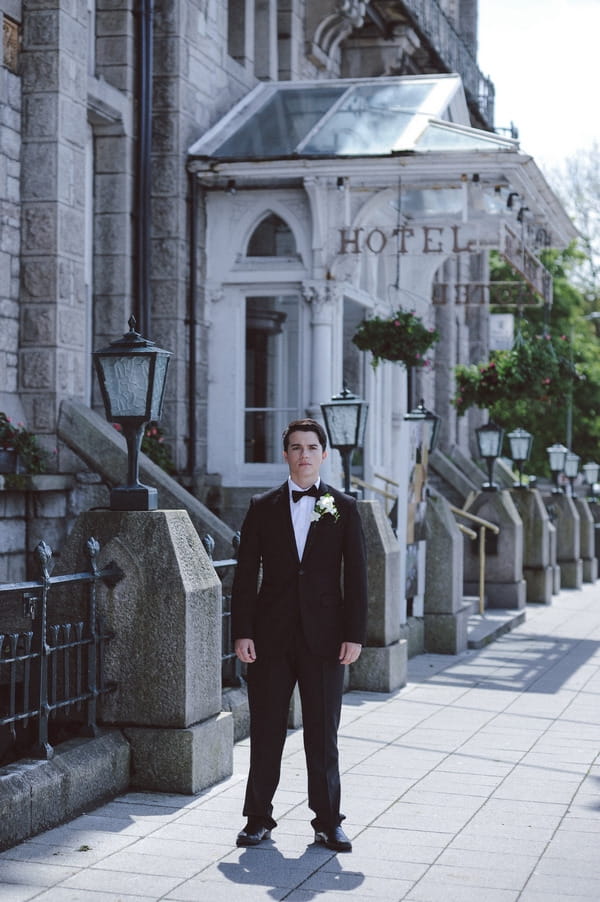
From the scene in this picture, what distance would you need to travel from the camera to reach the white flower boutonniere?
6953 millimetres

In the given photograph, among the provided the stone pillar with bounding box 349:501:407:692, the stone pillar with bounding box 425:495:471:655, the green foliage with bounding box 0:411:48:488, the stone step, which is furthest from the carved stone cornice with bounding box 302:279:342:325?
the green foliage with bounding box 0:411:48:488

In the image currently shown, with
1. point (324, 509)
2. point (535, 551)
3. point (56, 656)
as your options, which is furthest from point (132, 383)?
point (535, 551)

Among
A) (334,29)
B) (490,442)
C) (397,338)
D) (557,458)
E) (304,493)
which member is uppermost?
(334,29)

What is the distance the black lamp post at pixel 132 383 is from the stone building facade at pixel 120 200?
4205mm

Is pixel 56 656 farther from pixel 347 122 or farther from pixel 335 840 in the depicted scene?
pixel 347 122

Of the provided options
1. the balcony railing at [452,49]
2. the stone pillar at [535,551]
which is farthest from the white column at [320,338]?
the stone pillar at [535,551]

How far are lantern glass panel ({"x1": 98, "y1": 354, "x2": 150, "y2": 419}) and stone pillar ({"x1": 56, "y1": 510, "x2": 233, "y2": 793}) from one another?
25.2 inches

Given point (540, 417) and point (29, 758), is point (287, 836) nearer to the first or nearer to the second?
point (29, 758)

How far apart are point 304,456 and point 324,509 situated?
10.4 inches

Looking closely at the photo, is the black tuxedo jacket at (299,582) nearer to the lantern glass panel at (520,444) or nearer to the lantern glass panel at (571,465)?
the lantern glass panel at (520,444)

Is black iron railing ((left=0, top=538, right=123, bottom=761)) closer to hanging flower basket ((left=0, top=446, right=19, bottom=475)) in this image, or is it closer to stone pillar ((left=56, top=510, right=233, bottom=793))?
stone pillar ((left=56, top=510, right=233, bottom=793))

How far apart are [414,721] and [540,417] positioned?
33.0m

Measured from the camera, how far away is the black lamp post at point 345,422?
1293 cm

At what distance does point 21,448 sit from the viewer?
1255 centimetres
